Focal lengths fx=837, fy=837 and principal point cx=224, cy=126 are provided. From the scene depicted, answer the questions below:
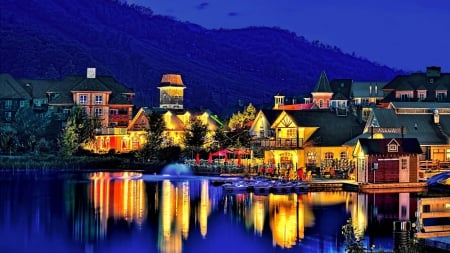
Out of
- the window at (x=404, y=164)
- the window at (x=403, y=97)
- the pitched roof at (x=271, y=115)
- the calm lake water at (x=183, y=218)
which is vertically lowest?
the calm lake water at (x=183, y=218)

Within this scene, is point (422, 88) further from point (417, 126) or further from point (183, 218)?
point (183, 218)

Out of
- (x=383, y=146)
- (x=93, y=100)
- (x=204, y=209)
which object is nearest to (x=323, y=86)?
(x=93, y=100)

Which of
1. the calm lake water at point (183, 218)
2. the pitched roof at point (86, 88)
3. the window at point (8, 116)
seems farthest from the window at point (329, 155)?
the window at point (8, 116)

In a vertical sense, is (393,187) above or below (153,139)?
below

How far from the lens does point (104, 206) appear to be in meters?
52.2

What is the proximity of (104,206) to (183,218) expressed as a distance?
793 centimetres

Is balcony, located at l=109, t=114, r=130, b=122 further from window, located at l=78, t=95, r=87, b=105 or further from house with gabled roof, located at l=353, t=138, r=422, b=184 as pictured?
house with gabled roof, located at l=353, t=138, r=422, b=184

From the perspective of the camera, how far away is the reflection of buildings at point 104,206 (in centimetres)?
4309

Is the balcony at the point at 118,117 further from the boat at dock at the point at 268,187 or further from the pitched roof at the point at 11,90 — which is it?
the boat at dock at the point at 268,187

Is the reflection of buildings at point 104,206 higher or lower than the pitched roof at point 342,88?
lower

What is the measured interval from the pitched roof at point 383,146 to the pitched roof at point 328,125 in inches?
483

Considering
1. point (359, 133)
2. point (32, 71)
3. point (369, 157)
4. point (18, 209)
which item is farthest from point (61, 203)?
point (32, 71)

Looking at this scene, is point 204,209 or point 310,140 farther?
point 310,140

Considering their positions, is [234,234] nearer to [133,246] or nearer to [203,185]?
[133,246]
